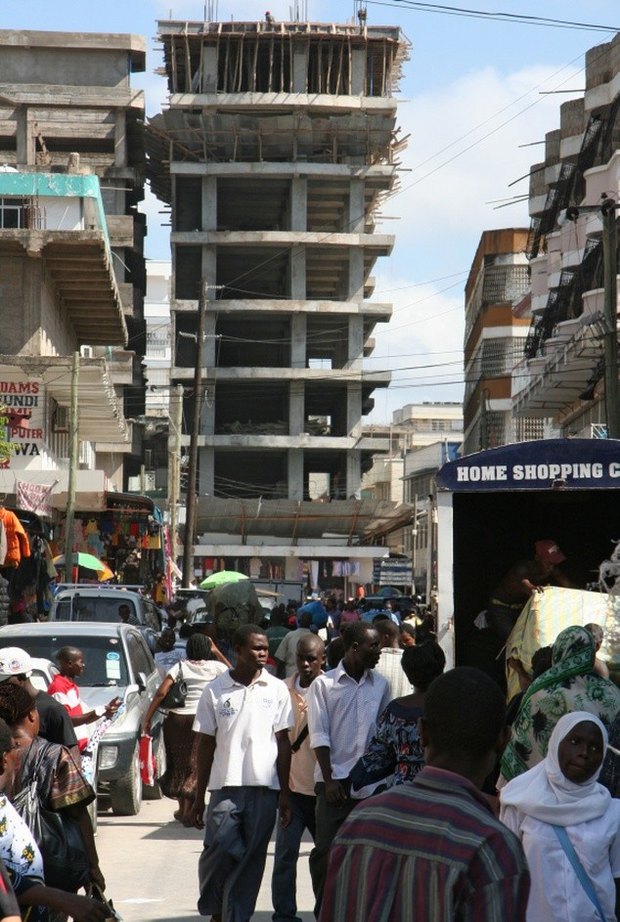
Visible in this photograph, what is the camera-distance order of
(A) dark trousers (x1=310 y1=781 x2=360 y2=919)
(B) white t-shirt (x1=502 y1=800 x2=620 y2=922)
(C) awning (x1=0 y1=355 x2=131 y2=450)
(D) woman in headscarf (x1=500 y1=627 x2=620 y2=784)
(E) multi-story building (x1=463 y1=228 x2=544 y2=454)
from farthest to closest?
(E) multi-story building (x1=463 y1=228 x2=544 y2=454) → (C) awning (x1=0 y1=355 x2=131 y2=450) → (A) dark trousers (x1=310 y1=781 x2=360 y2=919) → (D) woman in headscarf (x1=500 y1=627 x2=620 y2=784) → (B) white t-shirt (x1=502 y1=800 x2=620 y2=922)

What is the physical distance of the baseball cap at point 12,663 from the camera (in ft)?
21.8

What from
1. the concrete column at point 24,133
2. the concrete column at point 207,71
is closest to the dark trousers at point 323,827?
the concrete column at point 24,133

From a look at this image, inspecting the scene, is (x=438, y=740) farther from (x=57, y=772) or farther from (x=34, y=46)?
(x=34, y=46)

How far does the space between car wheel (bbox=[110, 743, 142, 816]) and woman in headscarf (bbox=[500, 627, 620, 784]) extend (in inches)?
304

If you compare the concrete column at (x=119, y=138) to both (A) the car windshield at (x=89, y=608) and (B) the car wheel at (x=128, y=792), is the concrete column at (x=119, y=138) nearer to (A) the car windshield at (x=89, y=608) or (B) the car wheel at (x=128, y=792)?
(A) the car windshield at (x=89, y=608)

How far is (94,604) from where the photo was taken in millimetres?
23625

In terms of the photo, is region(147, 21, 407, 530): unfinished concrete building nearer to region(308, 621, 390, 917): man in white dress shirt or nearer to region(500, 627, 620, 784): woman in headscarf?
region(308, 621, 390, 917): man in white dress shirt

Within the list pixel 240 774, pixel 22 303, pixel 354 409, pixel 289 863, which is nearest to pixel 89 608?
pixel 289 863

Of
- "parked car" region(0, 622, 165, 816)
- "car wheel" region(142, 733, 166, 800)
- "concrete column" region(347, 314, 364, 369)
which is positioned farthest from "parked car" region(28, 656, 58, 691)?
"concrete column" region(347, 314, 364, 369)

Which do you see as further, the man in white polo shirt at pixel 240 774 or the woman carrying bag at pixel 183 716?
the woman carrying bag at pixel 183 716

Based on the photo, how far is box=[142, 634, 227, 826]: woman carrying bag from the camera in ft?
37.0

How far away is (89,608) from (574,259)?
33.0 meters

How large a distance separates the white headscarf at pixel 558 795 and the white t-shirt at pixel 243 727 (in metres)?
3.23

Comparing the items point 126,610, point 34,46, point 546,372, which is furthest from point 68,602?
point 34,46
